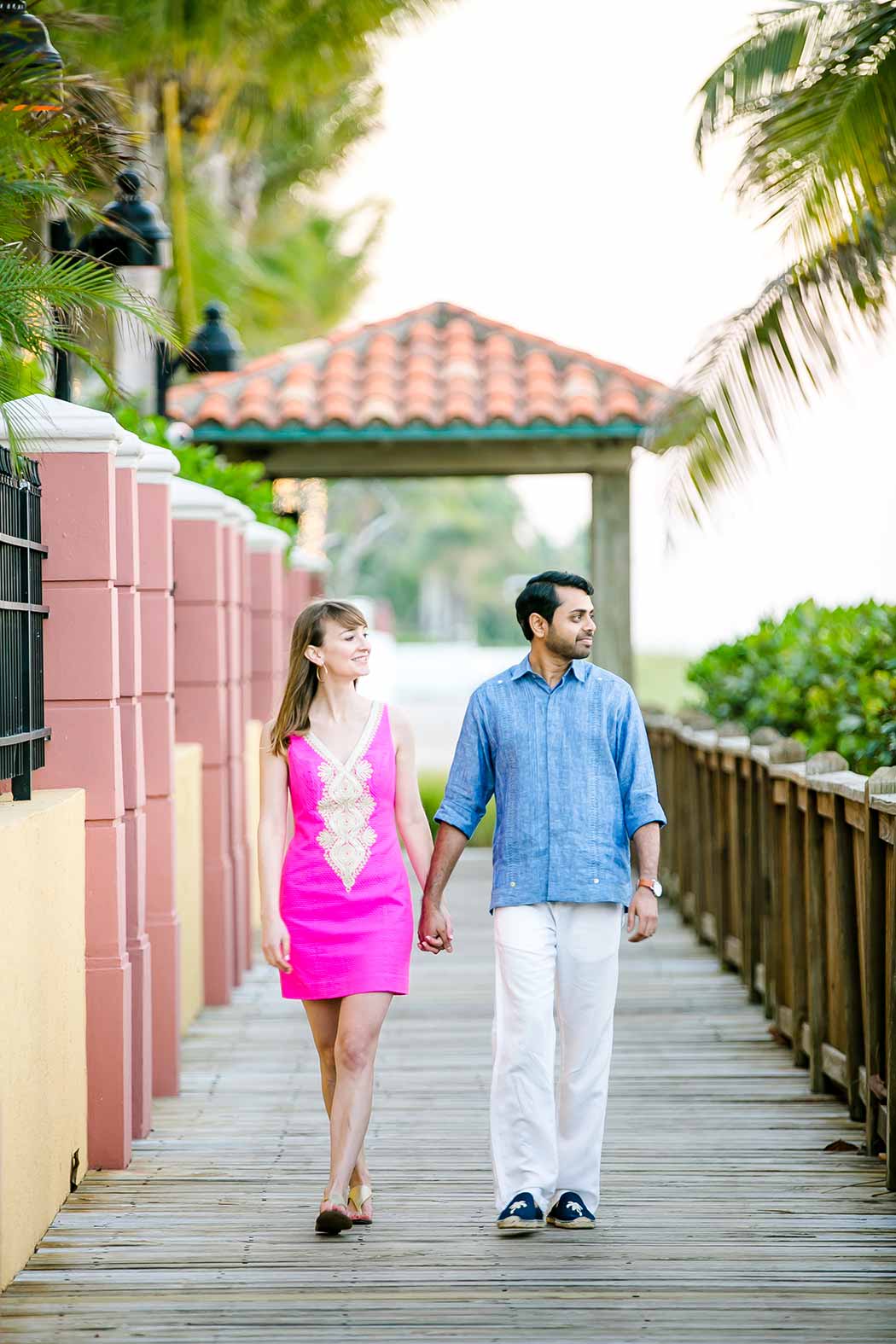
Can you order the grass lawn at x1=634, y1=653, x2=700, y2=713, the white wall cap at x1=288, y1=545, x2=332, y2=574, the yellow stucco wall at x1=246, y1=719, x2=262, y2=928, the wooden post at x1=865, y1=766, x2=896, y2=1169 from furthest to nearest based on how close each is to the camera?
1. the grass lawn at x1=634, y1=653, x2=700, y2=713
2. the white wall cap at x1=288, y1=545, x2=332, y2=574
3. the yellow stucco wall at x1=246, y1=719, x2=262, y2=928
4. the wooden post at x1=865, y1=766, x2=896, y2=1169

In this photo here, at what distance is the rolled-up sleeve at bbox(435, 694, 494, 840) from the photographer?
5.53 meters

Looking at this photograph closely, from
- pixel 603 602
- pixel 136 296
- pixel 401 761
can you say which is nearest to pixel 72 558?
pixel 136 296

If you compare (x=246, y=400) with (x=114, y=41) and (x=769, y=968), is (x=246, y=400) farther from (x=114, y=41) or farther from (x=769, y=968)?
(x=769, y=968)

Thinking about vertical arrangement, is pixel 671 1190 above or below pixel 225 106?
below

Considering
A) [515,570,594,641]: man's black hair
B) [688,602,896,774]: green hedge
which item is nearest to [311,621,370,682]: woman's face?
[515,570,594,641]: man's black hair

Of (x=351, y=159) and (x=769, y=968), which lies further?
(x=351, y=159)

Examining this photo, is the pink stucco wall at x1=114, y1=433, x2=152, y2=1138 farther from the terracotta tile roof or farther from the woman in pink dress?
the terracotta tile roof

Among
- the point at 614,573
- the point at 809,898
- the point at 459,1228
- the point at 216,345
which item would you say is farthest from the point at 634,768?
the point at 614,573

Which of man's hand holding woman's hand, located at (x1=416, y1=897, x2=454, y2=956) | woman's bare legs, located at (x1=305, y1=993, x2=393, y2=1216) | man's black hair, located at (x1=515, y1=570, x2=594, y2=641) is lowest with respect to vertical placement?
woman's bare legs, located at (x1=305, y1=993, x2=393, y2=1216)

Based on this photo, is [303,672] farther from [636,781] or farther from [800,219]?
[800,219]

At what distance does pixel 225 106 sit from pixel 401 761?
18980mm

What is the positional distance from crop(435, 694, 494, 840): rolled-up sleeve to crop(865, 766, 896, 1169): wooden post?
1.43 m

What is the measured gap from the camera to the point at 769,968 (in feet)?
28.2

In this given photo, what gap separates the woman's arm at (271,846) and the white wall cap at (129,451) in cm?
136
